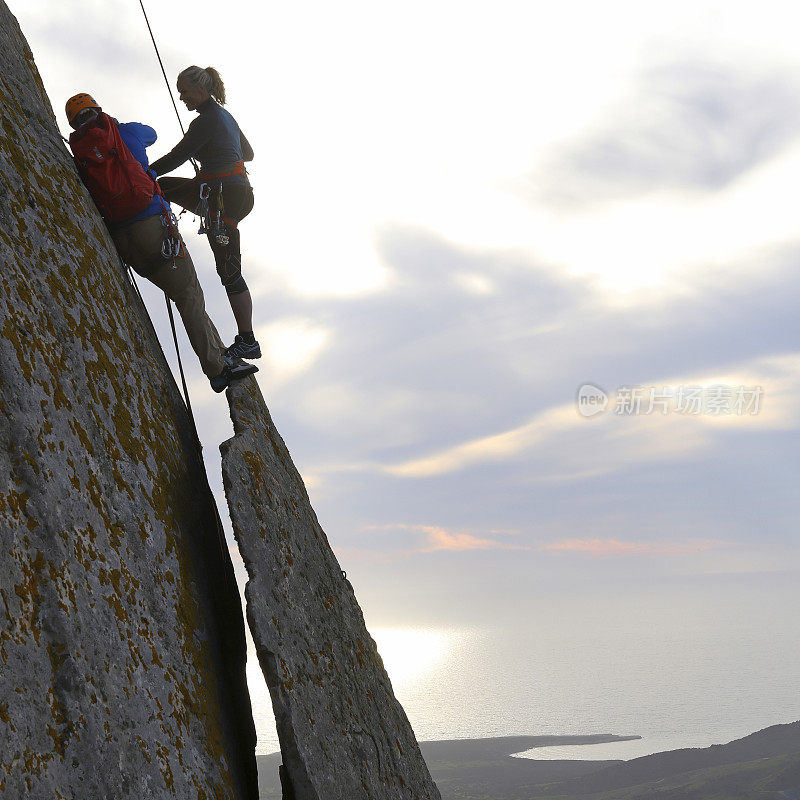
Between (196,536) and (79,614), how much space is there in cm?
249

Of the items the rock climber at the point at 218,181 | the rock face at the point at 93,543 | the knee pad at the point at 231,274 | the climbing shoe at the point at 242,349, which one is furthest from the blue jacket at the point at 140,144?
the climbing shoe at the point at 242,349

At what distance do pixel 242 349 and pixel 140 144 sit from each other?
319 cm

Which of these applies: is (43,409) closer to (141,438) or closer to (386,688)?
(141,438)

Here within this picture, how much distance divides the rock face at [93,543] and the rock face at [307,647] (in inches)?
24.7

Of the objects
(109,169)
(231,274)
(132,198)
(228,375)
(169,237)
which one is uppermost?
(109,169)

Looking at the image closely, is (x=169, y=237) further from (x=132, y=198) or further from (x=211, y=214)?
(x=211, y=214)

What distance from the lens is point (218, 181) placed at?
431 inches

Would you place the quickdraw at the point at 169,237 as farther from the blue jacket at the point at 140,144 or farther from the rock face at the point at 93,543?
the rock face at the point at 93,543

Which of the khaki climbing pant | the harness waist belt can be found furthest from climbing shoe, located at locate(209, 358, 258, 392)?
the harness waist belt

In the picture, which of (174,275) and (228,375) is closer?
(174,275)

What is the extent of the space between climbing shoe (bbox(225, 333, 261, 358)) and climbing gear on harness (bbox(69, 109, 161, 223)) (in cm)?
242

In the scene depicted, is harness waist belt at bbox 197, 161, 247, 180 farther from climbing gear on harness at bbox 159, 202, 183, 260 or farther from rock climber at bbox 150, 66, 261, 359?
climbing gear on harness at bbox 159, 202, 183, 260

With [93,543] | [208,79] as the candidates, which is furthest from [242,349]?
[93,543]

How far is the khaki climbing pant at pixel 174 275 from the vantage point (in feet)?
30.5
